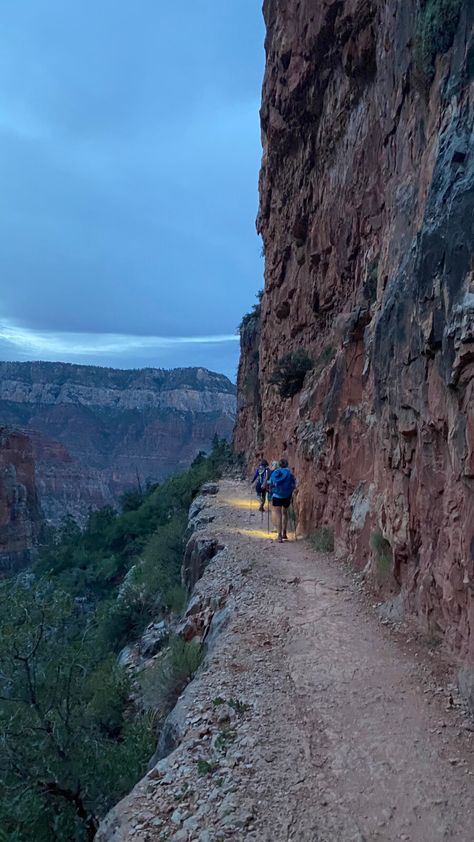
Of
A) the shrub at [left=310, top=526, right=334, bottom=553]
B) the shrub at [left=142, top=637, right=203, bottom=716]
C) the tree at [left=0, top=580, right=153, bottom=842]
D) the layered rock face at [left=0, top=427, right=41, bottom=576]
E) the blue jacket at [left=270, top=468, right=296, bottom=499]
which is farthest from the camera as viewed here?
the layered rock face at [left=0, top=427, right=41, bottom=576]

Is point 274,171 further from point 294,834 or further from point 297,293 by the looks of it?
point 294,834

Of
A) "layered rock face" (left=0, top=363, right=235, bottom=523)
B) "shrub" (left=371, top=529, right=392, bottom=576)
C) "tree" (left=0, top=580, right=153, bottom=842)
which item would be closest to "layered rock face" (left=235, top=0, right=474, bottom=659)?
"shrub" (left=371, top=529, right=392, bottom=576)

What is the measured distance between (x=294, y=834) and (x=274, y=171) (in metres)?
20.7

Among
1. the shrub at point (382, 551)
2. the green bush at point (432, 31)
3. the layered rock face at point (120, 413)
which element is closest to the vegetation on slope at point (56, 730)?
the shrub at point (382, 551)

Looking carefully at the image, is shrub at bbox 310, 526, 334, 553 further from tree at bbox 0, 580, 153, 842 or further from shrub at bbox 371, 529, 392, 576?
tree at bbox 0, 580, 153, 842

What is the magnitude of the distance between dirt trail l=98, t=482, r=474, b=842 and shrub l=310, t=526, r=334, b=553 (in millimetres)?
2788

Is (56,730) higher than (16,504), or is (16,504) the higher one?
(56,730)

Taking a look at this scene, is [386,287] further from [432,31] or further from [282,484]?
[282,484]

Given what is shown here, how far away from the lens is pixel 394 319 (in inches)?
233

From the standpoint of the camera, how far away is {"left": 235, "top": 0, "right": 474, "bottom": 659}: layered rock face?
167 inches

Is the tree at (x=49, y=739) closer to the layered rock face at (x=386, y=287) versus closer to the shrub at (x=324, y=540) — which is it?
the layered rock face at (x=386, y=287)

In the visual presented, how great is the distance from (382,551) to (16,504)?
48867mm

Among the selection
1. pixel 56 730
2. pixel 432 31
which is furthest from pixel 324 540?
pixel 432 31

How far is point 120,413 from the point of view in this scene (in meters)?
110
